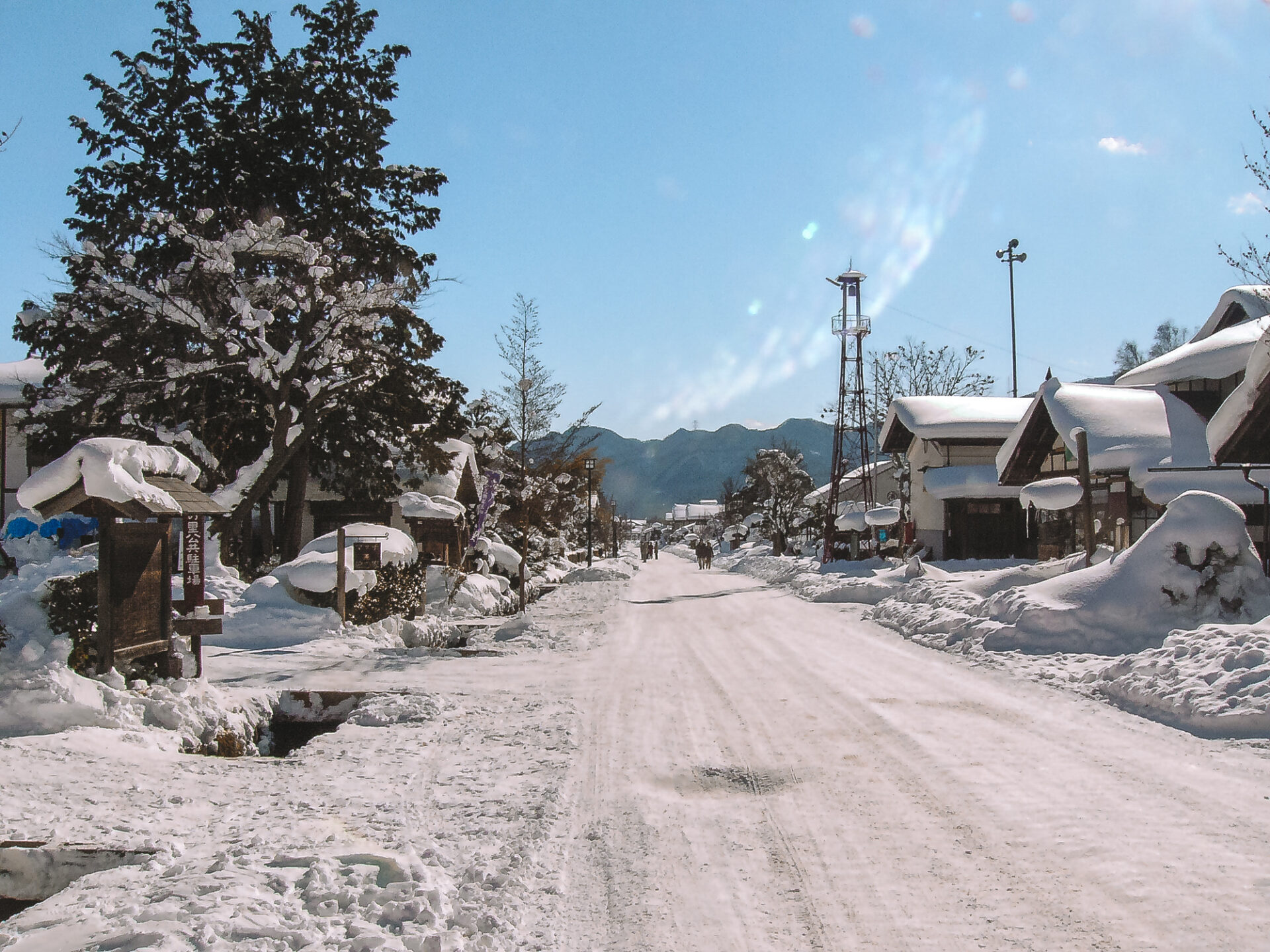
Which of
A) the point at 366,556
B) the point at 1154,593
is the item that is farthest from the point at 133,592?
the point at 1154,593

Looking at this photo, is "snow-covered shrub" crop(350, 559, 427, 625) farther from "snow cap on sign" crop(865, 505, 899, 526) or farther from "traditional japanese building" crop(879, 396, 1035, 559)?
"traditional japanese building" crop(879, 396, 1035, 559)

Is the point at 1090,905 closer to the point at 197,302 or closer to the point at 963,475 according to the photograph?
the point at 197,302

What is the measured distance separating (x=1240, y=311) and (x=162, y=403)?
3281 centimetres

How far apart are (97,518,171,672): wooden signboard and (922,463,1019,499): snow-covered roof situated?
2821cm

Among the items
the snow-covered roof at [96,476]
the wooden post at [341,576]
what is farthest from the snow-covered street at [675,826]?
the wooden post at [341,576]

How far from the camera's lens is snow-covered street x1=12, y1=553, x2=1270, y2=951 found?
3742 mm

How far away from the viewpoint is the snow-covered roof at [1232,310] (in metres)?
25.3

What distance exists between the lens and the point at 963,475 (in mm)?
31781

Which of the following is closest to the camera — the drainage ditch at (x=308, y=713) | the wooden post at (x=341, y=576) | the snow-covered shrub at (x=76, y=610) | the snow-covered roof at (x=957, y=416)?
the snow-covered shrub at (x=76, y=610)

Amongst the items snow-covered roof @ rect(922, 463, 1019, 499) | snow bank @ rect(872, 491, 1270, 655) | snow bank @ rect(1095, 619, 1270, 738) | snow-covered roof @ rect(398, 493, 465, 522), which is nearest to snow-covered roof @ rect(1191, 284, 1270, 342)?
snow-covered roof @ rect(922, 463, 1019, 499)

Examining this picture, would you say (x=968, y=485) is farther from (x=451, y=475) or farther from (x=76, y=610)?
(x=76, y=610)

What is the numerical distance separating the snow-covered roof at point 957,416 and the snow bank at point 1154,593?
21.1 m

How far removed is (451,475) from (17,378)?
46.8ft

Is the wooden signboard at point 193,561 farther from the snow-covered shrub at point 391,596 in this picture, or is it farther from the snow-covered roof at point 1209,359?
the snow-covered roof at point 1209,359
